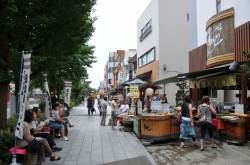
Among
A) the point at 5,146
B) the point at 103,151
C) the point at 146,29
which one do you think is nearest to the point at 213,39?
the point at 103,151

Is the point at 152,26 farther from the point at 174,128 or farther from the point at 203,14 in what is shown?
the point at 174,128

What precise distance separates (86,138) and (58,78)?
34.1 feet

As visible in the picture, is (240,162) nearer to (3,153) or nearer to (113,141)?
(113,141)

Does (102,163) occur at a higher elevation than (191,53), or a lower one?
lower

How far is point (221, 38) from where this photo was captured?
37.9 ft

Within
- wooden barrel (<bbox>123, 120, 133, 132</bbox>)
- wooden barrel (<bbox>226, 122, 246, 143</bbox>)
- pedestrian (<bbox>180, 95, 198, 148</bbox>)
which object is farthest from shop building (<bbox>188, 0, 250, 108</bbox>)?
wooden barrel (<bbox>123, 120, 133, 132</bbox>)

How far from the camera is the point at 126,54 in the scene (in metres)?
48.8

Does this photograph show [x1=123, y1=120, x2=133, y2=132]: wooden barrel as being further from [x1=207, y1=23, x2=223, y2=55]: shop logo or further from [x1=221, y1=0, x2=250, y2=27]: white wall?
[x1=221, y1=0, x2=250, y2=27]: white wall

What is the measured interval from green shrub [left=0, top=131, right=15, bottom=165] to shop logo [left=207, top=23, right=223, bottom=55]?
985cm

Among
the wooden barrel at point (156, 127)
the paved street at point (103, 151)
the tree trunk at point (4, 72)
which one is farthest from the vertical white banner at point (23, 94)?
the wooden barrel at point (156, 127)

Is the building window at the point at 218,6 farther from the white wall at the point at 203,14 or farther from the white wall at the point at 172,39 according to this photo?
the white wall at the point at 172,39

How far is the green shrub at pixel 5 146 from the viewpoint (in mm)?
5996

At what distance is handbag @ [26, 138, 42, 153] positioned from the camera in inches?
235

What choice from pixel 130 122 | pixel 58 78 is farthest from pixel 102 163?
pixel 58 78
